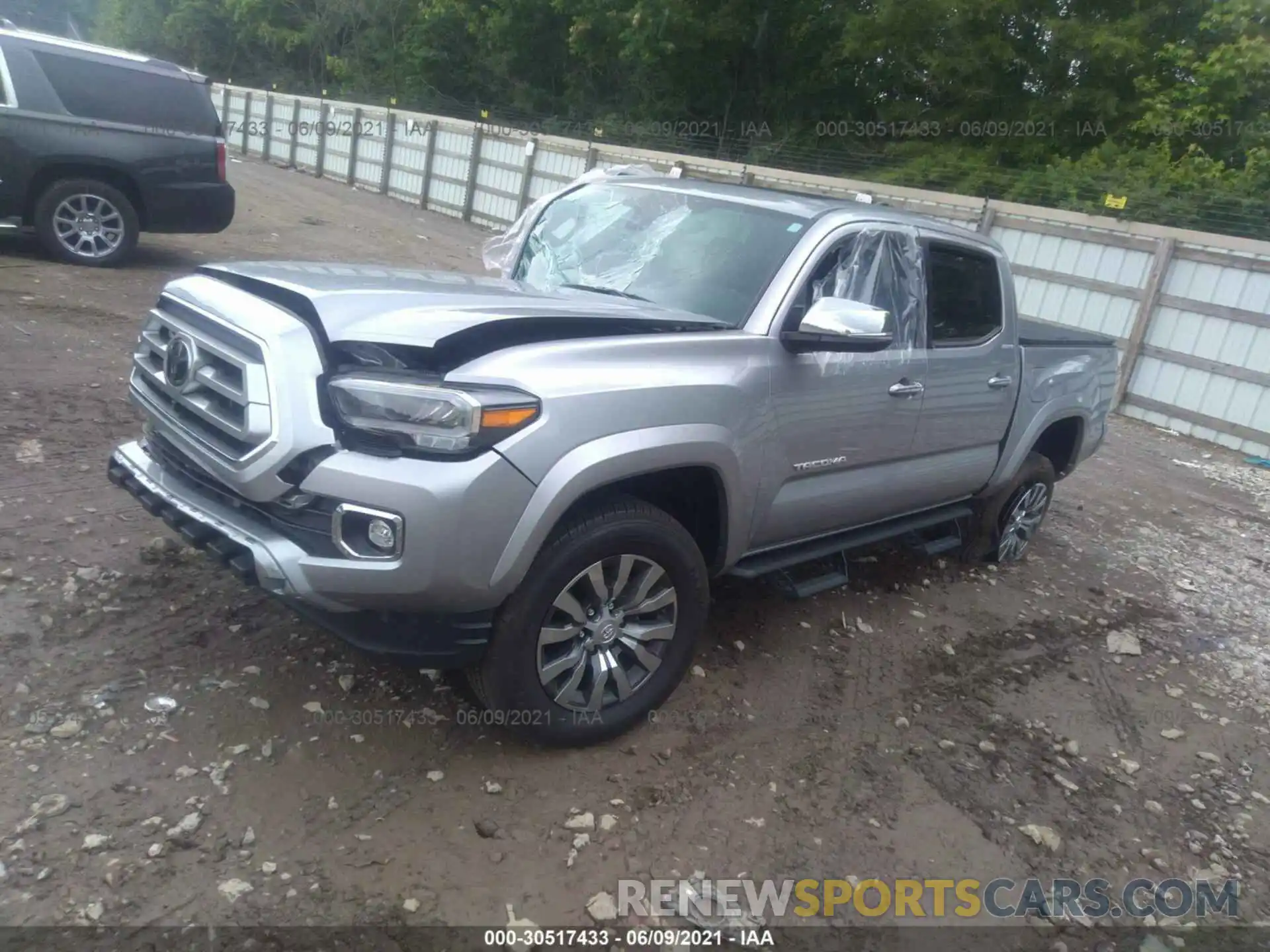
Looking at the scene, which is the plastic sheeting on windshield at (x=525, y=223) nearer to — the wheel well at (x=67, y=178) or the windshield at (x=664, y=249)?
the windshield at (x=664, y=249)

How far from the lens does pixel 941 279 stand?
4.85 metres

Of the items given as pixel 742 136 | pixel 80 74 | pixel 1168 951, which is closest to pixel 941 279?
pixel 1168 951

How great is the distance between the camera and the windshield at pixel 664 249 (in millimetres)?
4047

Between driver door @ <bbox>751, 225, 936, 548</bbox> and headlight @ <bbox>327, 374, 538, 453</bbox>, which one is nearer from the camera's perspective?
headlight @ <bbox>327, 374, 538, 453</bbox>

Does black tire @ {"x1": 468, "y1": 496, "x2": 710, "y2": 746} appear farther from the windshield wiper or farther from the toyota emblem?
the toyota emblem

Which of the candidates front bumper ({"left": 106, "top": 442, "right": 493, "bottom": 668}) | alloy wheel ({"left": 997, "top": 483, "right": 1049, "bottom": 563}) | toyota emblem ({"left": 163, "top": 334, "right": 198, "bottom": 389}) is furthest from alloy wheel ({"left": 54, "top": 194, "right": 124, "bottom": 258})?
alloy wheel ({"left": 997, "top": 483, "right": 1049, "bottom": 563})

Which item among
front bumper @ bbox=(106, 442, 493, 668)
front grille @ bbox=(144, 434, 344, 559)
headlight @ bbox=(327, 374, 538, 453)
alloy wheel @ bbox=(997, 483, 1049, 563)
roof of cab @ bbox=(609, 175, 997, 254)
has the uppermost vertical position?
roof of cab @ bbox=(609, 175, 997, 254)

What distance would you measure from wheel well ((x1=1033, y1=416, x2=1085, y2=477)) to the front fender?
319 centimetres

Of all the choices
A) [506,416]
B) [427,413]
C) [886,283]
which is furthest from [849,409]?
[427,413]

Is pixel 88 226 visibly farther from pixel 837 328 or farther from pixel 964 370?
pixel 837 328

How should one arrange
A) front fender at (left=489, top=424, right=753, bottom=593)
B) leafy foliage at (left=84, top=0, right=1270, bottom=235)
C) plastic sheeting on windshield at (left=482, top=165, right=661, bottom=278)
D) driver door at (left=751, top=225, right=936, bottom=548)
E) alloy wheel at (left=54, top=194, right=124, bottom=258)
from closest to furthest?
front fender at (left=489, top=424, right=753, bottom=593) → driver door at (left=751, top=225, right=936, bottom=548) → plastic sheeting on windshield at (left=482, top=165, right=661, bottom=278) → alloy wheel at (left=54, top=194, right=124, bottom=258) → leafy foliage at (left=84, top=0, right=1270, bottom=235)

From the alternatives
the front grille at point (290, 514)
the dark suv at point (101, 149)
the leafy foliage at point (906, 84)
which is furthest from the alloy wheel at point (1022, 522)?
the leafy foliage at point (906, 84)

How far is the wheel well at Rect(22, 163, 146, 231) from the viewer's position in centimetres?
905

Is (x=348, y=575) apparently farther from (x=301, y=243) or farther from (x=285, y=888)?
(x=301, y=243)
